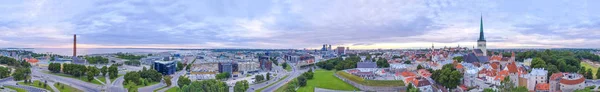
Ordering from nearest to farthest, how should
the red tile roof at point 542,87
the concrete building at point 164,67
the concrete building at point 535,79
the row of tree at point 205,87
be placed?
1. the red tile roof at point 542,87
2. the row of tree at point 205,87
3. the concrete building at point 535,79
4. the concrete building at point 164,67

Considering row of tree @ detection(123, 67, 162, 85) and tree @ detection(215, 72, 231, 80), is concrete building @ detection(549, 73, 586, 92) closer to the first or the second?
tree @ detection(215, 72, 231, 80)

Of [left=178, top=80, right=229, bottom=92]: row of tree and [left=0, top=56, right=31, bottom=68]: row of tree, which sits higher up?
[left=0, top=56, right=31, bottom=68]: row of tree

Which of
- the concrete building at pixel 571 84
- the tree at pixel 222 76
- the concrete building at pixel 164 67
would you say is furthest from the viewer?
the concrete building at pixel 164 67

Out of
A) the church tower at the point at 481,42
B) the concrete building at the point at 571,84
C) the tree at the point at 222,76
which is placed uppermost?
the church tower at the point at 481,42

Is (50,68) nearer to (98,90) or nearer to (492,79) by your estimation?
(98,90)

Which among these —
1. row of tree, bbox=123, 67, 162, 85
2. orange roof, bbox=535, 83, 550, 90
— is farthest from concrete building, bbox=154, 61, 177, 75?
orange roof, bbox=535, 83, 550, 90

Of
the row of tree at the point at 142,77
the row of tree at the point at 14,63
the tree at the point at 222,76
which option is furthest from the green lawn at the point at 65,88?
the row of tree at the point at 14,63

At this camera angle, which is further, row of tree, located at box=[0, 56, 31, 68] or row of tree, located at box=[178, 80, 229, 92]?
row of tree, located at box=[0, 56, 31, 68]

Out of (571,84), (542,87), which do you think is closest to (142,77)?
(542,87)

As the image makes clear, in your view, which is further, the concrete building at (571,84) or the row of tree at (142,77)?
the row of tree at (142,77)

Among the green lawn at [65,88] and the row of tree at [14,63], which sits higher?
the row of tree at [14,63]

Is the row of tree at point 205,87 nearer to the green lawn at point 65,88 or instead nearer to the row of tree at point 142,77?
the row of tree at point 142,77
